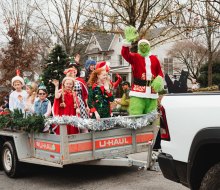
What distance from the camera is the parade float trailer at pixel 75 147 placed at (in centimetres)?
516

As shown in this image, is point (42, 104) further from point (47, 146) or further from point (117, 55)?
point (117, 55)

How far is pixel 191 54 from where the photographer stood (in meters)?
35.3

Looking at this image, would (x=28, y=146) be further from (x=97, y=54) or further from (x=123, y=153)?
(x=97, y=54)

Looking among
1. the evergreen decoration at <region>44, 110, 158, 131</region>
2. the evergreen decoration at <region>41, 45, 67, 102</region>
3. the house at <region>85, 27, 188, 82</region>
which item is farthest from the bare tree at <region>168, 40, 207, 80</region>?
the evergreen decoration at <region>44, 110, 158, 131</region>

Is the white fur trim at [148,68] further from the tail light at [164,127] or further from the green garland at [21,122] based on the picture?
the tail light at [164,127]

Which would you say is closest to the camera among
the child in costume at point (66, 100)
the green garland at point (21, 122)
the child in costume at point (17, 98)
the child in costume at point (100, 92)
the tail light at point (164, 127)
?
the tail light at point (164, 127)

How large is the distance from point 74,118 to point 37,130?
69 cm

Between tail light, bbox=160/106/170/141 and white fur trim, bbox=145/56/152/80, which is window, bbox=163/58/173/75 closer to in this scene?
white fur trim, bbox=145/56/152/80

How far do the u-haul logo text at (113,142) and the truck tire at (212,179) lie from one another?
8.26 feet

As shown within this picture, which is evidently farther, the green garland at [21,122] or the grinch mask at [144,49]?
the grinch mask at [144,49]

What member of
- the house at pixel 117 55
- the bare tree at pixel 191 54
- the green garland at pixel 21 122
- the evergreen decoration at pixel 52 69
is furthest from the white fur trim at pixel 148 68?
the house at pixel 117 55

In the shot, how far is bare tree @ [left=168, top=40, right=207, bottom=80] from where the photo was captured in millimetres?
34344

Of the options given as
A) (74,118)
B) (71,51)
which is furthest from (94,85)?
(71,51)

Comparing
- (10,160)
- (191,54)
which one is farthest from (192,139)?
(191,54)
